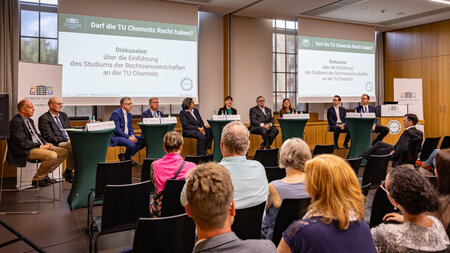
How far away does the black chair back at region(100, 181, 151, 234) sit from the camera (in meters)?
2.60

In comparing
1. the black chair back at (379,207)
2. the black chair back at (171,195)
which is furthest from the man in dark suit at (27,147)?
the black chair back at (379,207)

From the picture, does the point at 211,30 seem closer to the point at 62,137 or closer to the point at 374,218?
the point at 62,137

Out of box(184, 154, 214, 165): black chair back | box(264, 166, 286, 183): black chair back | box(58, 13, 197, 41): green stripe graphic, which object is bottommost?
box(264, 166, 286, 183): black chair back

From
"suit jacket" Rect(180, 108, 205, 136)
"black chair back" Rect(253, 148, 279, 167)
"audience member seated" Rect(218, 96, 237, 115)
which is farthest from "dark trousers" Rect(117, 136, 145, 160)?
"black chair back" Rect(253, 148, 279, 167)

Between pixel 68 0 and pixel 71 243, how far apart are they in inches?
193

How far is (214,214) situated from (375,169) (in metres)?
3.42

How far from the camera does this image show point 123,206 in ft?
8.80

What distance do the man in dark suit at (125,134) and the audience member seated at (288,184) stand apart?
4.39m

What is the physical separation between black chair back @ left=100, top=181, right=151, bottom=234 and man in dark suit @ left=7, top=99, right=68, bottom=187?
2614 millimetres

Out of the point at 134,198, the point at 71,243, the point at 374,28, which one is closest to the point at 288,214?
the point at 134,198

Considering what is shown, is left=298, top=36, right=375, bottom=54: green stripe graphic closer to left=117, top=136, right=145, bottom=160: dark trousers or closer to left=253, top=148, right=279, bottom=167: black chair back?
left=117, top=136, right=145, bottom=160: dark trousers

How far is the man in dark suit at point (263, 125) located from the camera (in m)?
8.02

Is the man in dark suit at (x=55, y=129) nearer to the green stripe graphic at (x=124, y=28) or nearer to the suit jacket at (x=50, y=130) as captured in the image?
the suit jacket at (x=50, y=130)

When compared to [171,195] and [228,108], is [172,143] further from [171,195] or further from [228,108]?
[228,108]
